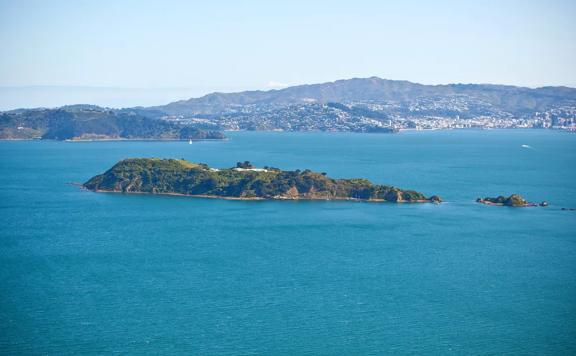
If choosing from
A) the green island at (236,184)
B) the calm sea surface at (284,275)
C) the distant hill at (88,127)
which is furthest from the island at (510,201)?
the distant hill at (88,127)

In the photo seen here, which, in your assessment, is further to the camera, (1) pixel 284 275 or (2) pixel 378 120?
(2) pixel 378 120

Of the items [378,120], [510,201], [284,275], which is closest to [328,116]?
[378,120]

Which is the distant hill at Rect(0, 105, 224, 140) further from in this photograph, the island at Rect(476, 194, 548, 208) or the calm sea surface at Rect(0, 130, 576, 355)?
the island at Rect(476, 194, 548, 208)

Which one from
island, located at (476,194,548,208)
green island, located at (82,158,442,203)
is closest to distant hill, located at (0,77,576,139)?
green island, located at (82,158,442,203)

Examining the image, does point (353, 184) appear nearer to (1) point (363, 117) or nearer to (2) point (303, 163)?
(2) point (303, 163)

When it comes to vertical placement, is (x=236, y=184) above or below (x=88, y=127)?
below

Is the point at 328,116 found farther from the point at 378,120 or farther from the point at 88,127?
the point at 88,127
